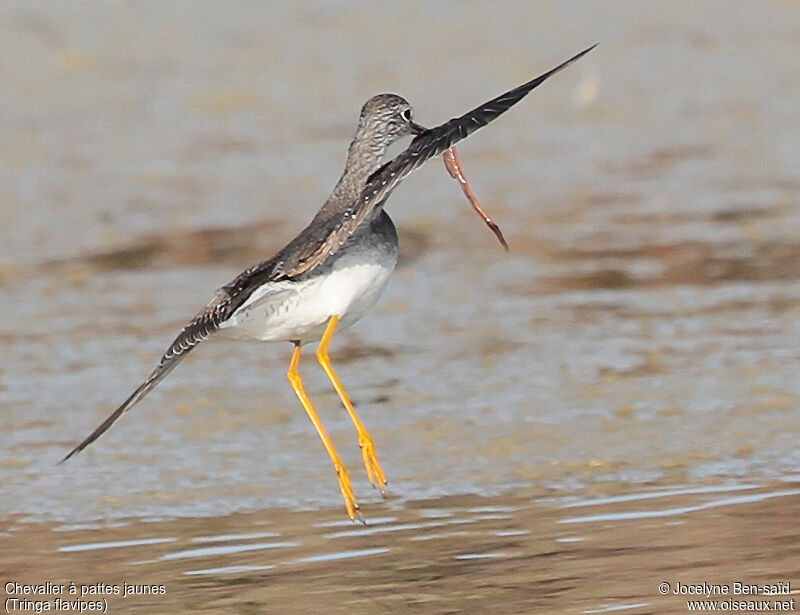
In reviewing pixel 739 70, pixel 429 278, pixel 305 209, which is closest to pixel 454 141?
pixel 429 278

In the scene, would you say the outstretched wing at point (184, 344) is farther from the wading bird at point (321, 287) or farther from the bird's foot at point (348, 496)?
the bird's foot at point (348, 496)

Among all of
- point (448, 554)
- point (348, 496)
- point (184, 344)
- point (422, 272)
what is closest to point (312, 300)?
point (184, 344)

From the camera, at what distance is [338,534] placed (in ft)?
19.1

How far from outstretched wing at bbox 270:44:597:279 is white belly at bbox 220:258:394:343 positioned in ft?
0.36

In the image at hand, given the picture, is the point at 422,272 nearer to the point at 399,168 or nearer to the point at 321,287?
the point at 321,287

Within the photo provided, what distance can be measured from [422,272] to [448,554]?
4204 mm

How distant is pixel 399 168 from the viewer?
5641 mm

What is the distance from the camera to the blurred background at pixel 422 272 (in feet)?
20.7

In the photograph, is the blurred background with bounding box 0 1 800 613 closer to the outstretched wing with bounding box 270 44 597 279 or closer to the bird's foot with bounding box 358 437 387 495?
the bird's foot with bounding box 358 437 387 495

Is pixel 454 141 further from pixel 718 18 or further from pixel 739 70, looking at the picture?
pixel 718 18

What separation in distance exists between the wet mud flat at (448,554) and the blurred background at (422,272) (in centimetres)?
3

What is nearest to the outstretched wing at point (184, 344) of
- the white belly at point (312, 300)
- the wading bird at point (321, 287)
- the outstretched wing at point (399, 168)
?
the wading bird at point (321, 287)

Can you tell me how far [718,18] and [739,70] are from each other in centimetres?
101

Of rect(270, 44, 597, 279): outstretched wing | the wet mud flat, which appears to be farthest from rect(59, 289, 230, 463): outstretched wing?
the wet mud flat
